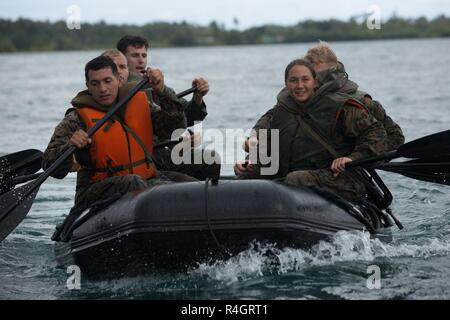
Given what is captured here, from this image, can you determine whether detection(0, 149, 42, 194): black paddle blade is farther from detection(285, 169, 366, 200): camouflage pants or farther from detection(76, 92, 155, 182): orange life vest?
detection(285, 169, 366, 200): camouflage pants

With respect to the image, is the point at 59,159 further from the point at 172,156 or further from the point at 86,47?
the point at 86,47

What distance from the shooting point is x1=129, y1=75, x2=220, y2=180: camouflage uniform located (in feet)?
22.0

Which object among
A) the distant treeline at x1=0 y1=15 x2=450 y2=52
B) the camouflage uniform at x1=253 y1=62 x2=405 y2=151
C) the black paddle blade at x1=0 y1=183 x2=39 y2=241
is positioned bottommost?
the distant treeline at x1=0 y1=15 x2=450 y2=52

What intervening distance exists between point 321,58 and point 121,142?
1.77 meters

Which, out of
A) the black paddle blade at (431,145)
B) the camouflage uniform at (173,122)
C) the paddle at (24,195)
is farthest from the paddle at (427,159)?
the paddle at (24,195)

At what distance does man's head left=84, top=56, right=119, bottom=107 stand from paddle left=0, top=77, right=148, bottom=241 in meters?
0.11

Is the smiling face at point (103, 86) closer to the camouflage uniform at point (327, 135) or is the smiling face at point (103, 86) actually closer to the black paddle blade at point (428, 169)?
the camouflage uniform at point (327, 135)

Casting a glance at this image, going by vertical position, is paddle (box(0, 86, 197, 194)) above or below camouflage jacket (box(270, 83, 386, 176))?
below

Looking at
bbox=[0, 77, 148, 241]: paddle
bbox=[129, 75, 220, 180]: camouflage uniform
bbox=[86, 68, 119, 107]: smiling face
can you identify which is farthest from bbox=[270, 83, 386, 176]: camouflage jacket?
bbox=[86, 68, 119, 107]: smiling face

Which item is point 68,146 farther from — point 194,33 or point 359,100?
point 194,33

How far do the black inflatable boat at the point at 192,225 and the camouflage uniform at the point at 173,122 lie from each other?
1.01ft

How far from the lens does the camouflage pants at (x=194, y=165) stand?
7.99 m

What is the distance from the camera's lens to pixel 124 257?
611 cm
